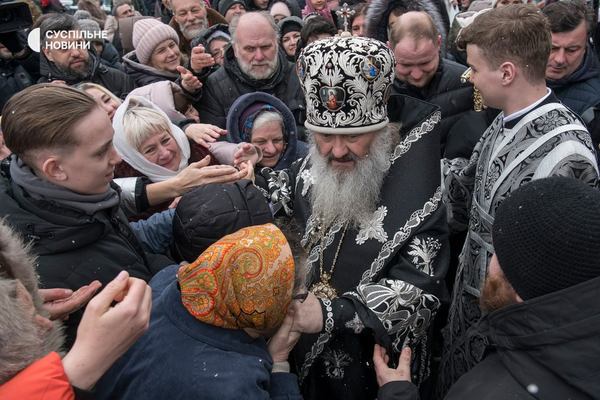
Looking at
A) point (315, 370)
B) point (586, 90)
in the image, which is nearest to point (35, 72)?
point (315, 370)

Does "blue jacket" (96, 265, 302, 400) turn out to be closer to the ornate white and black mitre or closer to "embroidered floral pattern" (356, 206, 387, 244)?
"embroidered floral pattern" (356, 206, 387, 244)

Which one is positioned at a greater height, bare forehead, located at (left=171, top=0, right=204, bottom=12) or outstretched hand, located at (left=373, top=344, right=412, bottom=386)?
bare forehead, located at (left=171, top=0, right=204, bottom=12)

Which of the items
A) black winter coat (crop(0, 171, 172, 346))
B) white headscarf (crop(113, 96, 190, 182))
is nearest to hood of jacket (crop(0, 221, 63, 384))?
black winter coat (crop(0, 171, 172, 346))

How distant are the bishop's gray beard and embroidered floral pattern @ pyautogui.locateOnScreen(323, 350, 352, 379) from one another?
0.57m

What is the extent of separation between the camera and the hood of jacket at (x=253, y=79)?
438 cm

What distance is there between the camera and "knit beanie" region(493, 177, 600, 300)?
4.42ft

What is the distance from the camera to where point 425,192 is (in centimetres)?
227

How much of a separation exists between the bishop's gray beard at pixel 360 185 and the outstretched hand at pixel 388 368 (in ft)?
Result: 1.85

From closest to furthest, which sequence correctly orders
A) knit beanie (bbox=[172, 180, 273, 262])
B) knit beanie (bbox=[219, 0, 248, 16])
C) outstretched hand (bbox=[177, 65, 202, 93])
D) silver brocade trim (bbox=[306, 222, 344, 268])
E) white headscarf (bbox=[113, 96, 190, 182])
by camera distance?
knit beanie (bbox=[172, 180, 273, 262])
silver brocade trim (bbox=[306, 222, 344, 268])
white headscarf (bbox=[113, 96, 190, 182])
outstretched hand (bbox=[177, 65, 202, 93])
knit beanie (bbox=[219, 0, 248, 16])

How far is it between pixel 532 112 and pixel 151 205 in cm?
202

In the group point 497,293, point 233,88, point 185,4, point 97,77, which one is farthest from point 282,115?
point 185,4

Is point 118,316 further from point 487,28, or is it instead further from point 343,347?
point 487,28

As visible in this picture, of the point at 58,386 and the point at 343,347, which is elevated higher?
the point at 58,386

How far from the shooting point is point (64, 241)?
1993 millimetres
